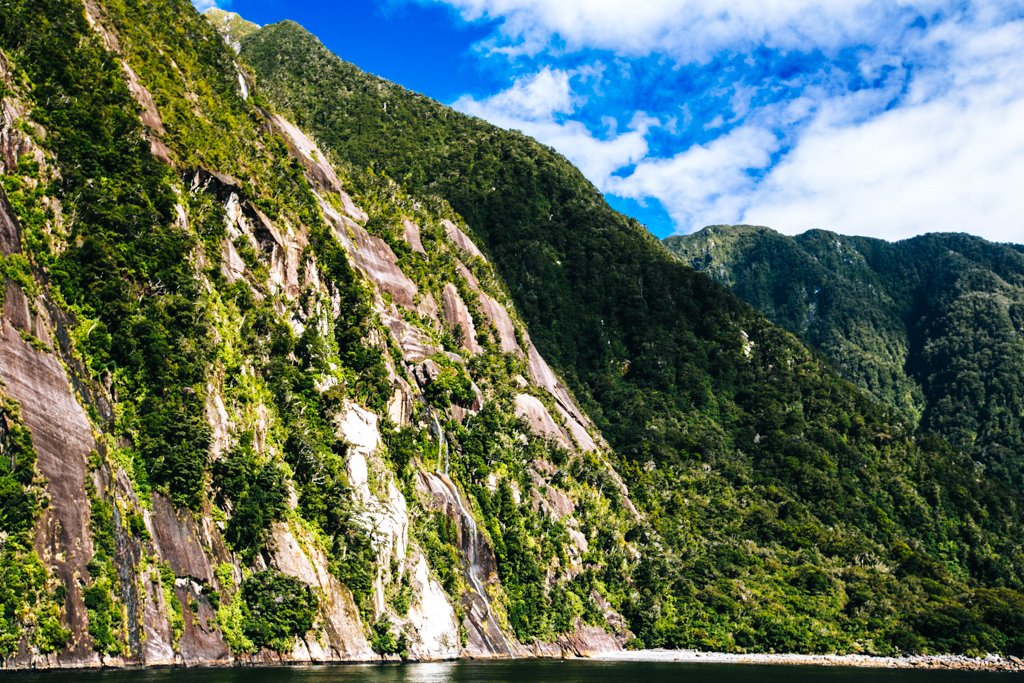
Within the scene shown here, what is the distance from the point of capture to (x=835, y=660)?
371 feet

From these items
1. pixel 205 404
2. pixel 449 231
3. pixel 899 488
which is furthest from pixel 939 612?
pixel 205 404

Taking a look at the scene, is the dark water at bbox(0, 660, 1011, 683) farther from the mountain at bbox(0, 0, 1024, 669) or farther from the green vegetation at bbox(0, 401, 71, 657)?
the mountain at bbox(0, 0, 1024, 669)

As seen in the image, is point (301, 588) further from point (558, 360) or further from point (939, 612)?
point (558, 360)

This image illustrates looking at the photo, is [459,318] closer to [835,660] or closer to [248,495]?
[248,495]

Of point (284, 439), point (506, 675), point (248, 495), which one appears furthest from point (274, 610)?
point (506, 675)

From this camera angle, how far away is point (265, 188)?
102938 mm

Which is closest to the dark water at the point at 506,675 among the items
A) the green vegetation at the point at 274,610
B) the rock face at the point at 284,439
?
the green vegetation at the point at 274,610

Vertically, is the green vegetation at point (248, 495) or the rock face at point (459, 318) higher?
the rock face at point (459, 318)

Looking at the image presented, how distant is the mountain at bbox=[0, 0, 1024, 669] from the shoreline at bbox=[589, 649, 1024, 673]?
8.84ft

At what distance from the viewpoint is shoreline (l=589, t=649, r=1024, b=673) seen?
10681 cm

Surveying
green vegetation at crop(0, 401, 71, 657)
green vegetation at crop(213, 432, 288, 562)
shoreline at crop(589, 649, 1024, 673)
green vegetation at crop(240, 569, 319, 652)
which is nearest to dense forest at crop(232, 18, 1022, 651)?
shoreline at crop(589, 649, 1024, 673)

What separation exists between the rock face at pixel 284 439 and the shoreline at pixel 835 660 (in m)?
5.51

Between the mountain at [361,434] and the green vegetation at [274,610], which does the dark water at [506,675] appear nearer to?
the green vegetation at [274,610]

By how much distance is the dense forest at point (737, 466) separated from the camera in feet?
406
